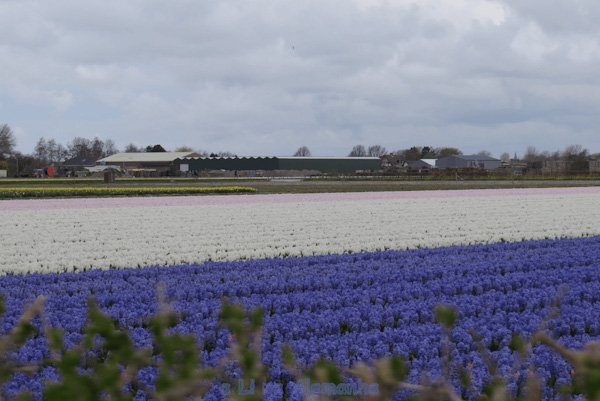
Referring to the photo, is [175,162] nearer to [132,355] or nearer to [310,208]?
[310,208]

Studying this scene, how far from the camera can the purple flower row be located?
16.7 ft

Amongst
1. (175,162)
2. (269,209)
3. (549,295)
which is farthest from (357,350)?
(175,162)

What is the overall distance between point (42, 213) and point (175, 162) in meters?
67.5

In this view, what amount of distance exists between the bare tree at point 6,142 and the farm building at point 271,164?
22.7 metres

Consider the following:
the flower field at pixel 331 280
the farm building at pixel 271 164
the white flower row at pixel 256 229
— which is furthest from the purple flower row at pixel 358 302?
the farm building at pixel 271 164

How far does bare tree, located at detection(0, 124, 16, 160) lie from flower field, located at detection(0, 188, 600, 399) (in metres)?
71.9

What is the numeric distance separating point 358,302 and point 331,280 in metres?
1.10

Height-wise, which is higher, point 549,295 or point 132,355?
point 132,355

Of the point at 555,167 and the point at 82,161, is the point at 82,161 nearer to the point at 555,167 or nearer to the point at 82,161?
the point at 82,161

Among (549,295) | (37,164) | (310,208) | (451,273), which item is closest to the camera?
(549,295)

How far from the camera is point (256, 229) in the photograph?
46.3 feet

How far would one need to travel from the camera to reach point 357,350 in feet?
16.8

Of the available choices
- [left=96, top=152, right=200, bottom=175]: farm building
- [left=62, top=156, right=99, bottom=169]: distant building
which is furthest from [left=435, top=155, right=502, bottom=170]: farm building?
[left=62, top=156, right=99, bottom=169]: distant building

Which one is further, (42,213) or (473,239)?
(42,213)
